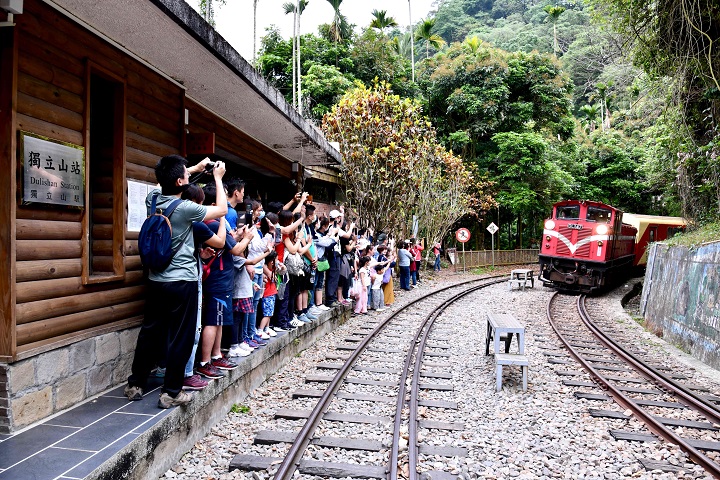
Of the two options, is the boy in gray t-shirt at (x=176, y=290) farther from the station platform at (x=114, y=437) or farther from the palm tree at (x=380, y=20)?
the palm tree at (x=380, y=20)

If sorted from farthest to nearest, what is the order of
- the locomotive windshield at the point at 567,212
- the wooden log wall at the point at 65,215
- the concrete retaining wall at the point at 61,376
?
Result: the locomotive windshield at the point at 567,212
the wooden log wall at the point at 65,215
the concrete retaining wall at the point at 61,376

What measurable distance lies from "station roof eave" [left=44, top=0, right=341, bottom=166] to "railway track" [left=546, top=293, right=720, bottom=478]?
18.6 ft

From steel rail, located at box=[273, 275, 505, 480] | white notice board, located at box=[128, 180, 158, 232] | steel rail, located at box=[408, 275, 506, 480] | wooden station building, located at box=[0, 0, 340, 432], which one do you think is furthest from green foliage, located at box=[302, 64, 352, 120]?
white notice board, located at box=[128, 180, 158, 232]

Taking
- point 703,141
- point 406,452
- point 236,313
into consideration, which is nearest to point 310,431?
point 406,452

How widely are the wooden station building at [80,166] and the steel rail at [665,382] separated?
260 inches

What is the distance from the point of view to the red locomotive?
52.8 ft

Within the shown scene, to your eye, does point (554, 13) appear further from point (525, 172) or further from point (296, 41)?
point (296, 41)

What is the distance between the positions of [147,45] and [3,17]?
1.46 metres

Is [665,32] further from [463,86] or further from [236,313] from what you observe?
[463,86]

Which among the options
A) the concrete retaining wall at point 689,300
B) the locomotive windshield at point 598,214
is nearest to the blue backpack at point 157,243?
the concrete retaining wall at point 689,300

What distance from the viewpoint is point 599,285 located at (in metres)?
16.0

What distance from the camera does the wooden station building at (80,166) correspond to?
3.48m

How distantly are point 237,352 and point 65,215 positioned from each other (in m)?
2.51

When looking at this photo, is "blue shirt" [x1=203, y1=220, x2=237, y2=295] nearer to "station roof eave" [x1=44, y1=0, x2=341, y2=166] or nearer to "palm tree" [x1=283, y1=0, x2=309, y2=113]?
"station roof eave" [x1=44, y1=0, x2=341, y2=166]
